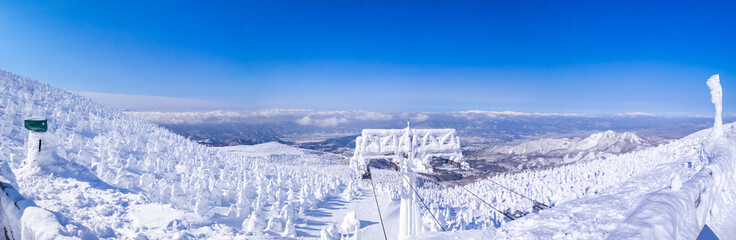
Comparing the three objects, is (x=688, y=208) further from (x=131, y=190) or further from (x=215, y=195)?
(x=215, y=195)

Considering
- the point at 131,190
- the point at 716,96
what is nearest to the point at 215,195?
the point at 131,190

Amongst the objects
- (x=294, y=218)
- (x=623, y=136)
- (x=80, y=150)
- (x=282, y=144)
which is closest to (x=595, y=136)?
(x=623, y=136)

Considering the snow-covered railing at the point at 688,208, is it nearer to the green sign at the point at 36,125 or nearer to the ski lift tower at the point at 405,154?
the ski lift tower at the point at 405,154

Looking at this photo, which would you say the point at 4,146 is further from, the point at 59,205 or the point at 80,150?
the point at 59,205

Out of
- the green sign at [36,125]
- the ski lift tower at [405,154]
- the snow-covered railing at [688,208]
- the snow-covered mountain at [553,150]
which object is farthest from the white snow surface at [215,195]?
the snow-covered mountain at [553,150]

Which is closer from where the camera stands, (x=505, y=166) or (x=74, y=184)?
(x=74, y=184)

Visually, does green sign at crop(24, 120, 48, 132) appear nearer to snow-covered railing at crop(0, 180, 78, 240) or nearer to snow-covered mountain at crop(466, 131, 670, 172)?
snow-covered railing at crop(0, 180, 78, 240)
